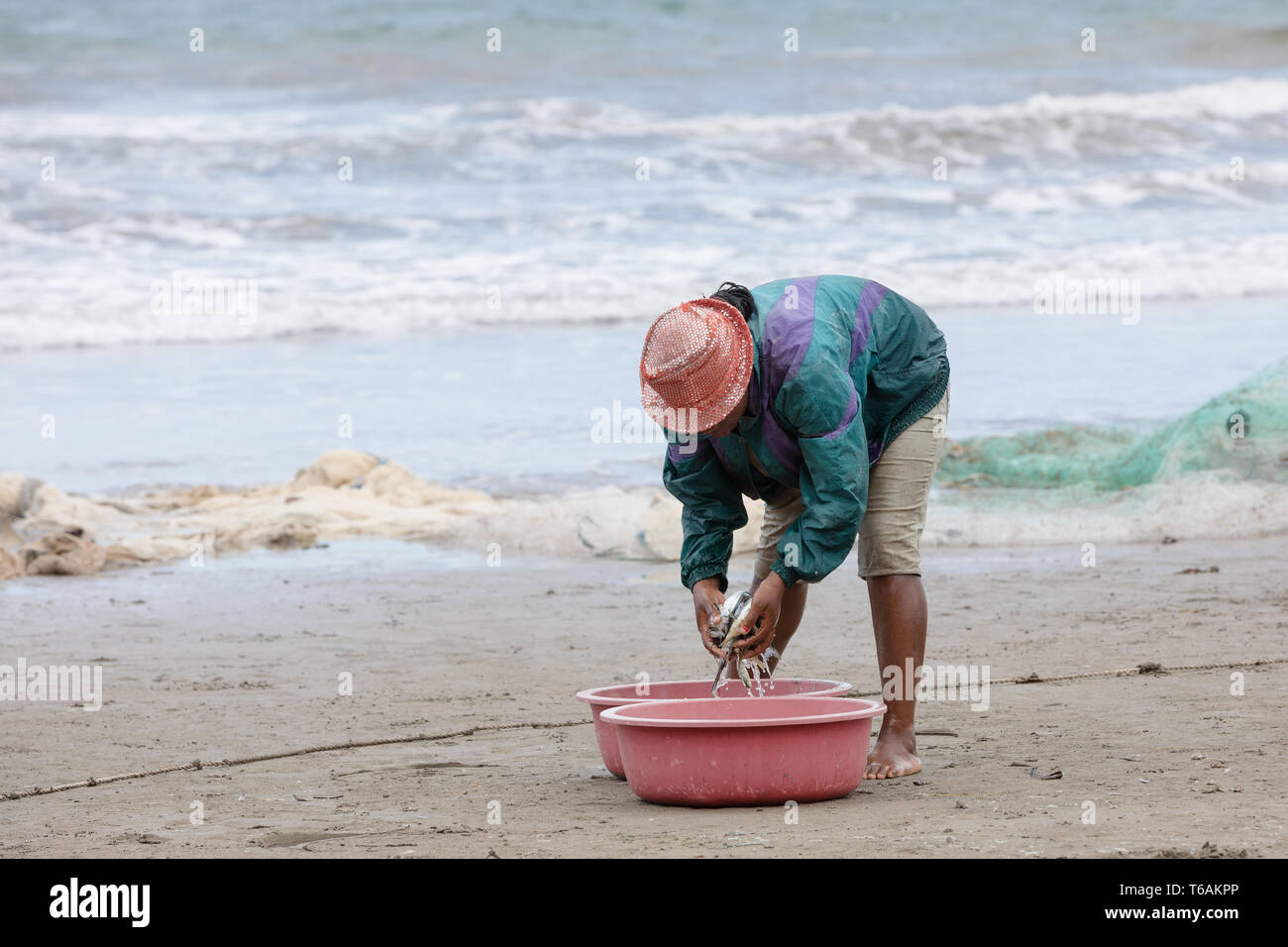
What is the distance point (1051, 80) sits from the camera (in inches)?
1107

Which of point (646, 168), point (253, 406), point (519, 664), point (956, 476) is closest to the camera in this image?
point (519, 664)

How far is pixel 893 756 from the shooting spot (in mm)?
4293

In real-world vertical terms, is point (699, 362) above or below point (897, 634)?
above

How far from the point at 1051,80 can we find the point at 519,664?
24.4m

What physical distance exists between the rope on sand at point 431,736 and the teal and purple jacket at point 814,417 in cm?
105

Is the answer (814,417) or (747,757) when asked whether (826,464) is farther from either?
(747,757)

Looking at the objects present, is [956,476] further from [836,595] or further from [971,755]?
[971,755]

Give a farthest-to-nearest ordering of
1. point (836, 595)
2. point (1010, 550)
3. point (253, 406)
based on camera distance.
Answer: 1. point (253, 406)
2. point (1010, 550)
3. point (836, 595)

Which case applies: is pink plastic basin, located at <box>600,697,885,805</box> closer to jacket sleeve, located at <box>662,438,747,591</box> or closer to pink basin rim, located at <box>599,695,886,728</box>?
pink basin rim, located at <box>599,695,886,728</box>

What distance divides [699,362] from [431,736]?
6.08ft

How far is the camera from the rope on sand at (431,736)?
448 centimetres

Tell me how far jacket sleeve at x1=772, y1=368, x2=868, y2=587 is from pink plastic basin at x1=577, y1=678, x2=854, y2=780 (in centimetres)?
52

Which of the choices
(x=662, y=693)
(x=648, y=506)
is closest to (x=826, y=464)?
(x=662, y=693)
